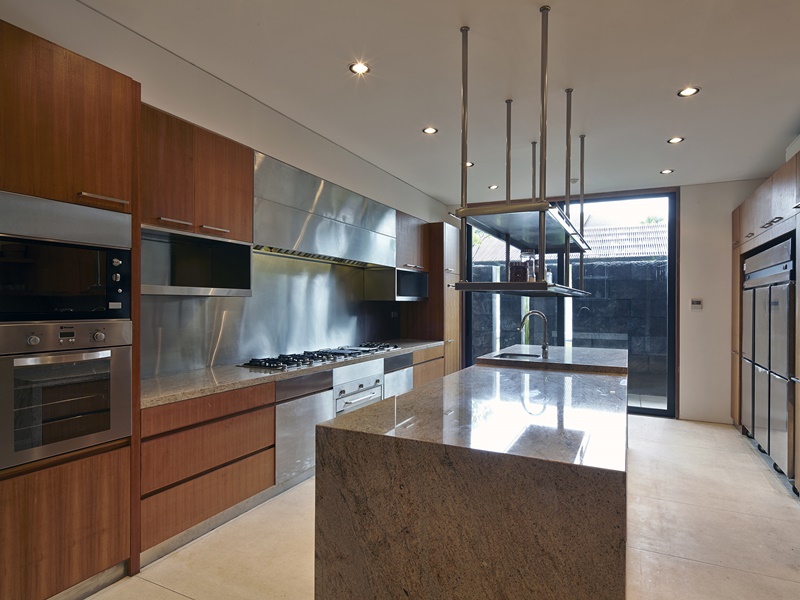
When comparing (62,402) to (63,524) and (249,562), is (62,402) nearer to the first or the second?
(63,524)

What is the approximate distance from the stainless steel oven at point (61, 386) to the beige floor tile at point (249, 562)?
0.75m

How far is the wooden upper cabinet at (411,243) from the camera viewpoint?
16.0 ft

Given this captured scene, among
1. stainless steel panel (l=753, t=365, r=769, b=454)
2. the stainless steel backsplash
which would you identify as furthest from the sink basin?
stainless steel panel (l=753, t=365, r=769, b=454)

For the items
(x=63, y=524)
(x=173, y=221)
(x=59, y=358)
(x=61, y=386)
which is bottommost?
(x=63, y=524)

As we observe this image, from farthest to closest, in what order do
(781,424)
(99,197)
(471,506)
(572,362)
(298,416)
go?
(781,424)
(572,362)
(298,416)
(99,197)
(471,506)

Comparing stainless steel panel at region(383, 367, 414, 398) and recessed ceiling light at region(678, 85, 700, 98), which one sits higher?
recessed ceiling light at region(678, 85, 700, 98)

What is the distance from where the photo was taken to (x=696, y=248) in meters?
5.18

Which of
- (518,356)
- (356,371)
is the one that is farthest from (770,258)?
(356,371)

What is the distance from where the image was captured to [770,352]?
367 centimetres

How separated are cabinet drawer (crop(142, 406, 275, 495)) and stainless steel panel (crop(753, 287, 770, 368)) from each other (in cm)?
390

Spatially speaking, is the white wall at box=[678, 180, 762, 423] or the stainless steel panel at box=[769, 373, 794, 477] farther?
the white wall at box=[678, 180, 762, 423]

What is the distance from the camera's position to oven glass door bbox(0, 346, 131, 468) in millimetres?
1746

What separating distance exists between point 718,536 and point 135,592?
3066 millimetres

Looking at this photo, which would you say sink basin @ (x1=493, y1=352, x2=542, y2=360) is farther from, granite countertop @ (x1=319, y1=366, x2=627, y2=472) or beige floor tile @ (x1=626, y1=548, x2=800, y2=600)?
beige floor tile @ (x1=626, y1=548, x2=800, y2=600)
